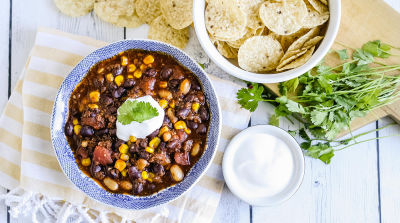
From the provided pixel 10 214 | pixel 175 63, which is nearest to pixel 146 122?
pixel 175 63

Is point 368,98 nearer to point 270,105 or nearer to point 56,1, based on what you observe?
point 270,105

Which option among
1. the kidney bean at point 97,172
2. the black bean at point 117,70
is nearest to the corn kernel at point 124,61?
the black bean at point 117,70

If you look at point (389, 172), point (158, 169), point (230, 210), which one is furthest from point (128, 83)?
point (389, 172)

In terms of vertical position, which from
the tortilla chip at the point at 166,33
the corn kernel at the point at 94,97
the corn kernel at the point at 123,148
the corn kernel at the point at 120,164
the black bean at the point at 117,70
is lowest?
the corn kernel at the point at 120,164

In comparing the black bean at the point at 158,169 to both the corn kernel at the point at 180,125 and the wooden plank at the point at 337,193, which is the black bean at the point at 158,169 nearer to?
the corn kernel at the point at 180,125

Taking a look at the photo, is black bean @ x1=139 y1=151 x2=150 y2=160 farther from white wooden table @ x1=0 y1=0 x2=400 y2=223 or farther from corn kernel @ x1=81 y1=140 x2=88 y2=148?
white wooden table @ x1=0 y1=0 x2=400 y2=223

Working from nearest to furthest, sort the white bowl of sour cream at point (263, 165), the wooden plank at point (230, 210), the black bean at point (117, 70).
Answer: the black bean at point (117, 70) < the white bowl of sour cream at point (263, 165) < the wooden plank at point (230, 210)
